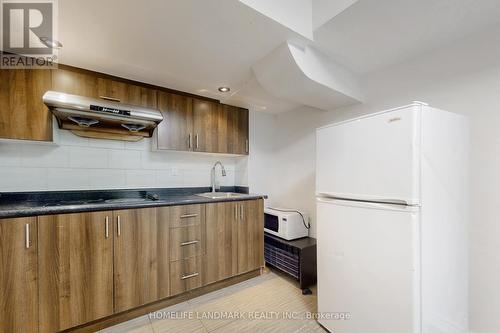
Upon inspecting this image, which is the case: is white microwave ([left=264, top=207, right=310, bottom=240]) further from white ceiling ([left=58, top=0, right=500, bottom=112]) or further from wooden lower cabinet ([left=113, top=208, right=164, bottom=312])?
white ceiling ([left=58, top=0, right=500, bottom=112])

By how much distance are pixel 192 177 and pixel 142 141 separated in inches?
28.7

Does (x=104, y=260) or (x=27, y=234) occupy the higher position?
(x=27, y=234)

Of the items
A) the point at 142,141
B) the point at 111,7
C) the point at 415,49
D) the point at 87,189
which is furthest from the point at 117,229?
the point at 415,49

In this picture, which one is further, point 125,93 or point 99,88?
point 125,93

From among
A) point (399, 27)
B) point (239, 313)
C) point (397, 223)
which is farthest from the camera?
point (239, 313)

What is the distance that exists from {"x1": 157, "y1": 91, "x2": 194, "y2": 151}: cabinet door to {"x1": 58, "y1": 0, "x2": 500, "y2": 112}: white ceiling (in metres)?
0.33

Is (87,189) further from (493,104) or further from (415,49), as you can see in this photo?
(493,104)

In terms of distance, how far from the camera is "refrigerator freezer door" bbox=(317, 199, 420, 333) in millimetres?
1142

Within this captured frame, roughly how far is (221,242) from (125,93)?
1777mm

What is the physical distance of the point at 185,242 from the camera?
2.01 m

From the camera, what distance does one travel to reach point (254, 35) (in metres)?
1.46

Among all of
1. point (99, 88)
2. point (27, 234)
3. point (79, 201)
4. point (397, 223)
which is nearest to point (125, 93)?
point (99, 88)

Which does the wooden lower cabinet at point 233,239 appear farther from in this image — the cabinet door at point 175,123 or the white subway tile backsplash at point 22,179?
the white subway tile backsplash at point 22,179

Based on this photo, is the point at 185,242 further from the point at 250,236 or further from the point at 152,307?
the point at 250,236
